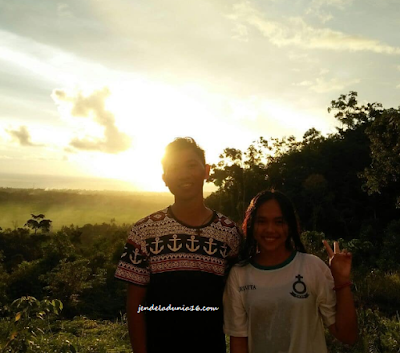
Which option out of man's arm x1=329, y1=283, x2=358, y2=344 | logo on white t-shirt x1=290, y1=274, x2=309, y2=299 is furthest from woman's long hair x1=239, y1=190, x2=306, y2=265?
man's arm x1=329, y1=283, x2=358, y2=344

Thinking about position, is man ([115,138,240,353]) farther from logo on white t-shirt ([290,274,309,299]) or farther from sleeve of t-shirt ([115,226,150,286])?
logo on white t-shirt ([290,274,309,299])

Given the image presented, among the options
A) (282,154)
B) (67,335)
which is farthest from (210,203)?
(67,335)

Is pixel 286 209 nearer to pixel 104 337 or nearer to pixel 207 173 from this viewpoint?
pixel 207 173

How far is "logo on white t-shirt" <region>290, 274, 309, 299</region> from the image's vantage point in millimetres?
2082

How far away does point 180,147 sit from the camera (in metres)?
2.49

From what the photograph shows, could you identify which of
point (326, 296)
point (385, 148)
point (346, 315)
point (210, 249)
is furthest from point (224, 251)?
point (385, 148)

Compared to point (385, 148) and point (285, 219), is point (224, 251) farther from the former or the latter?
point (385, 148)

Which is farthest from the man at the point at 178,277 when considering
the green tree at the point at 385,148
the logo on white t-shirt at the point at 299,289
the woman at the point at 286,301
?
the green tree at the point at 385,148

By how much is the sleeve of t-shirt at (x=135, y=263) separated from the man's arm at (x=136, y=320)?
0.18 ft

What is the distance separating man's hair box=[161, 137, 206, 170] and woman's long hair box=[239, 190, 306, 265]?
0.46 meters

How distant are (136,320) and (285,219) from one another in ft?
3.45

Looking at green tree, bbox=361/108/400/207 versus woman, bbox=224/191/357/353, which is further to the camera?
green tree, bbox=361/108/400/207

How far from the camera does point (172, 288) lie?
2242mm

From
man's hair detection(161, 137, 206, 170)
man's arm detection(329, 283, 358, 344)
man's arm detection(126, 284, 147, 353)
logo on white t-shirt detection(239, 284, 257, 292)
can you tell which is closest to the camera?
man's arm detection(329, 283, 358, 344)
